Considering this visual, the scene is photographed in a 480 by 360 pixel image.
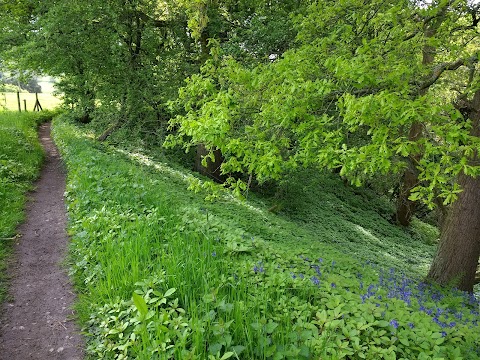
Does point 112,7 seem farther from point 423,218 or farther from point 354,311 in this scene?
point 423,218

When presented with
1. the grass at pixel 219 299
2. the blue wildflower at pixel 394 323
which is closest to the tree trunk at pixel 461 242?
the grass at pixel 219 299

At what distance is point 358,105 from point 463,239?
409 cm

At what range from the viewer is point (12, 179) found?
320 inches

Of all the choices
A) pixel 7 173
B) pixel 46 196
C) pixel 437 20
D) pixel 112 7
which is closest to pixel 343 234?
pixel 437 20

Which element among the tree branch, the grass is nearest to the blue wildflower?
the grass

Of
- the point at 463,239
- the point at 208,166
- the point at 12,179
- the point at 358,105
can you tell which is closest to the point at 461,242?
the point at 463,239

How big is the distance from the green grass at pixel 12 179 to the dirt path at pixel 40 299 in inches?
6.3

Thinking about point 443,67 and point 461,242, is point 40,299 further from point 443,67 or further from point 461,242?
point 461,242

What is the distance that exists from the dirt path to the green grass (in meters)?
0.16

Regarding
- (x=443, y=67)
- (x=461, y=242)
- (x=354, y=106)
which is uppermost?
(x=443, y=67)

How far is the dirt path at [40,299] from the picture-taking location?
3254mm

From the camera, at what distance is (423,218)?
61.9ft

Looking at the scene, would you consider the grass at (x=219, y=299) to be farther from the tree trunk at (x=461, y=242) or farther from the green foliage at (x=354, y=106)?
the green foliage at (x=354, y=106)

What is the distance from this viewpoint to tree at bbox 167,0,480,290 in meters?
3.92
